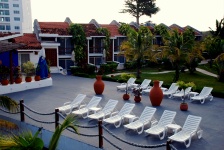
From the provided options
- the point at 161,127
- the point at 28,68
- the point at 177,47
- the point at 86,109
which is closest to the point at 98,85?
the point at 86,109

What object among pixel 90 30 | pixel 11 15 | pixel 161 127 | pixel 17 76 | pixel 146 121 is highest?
pixel 11 15

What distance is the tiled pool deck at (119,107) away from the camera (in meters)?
11.9

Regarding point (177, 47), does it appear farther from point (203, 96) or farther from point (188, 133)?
point (188, 133)

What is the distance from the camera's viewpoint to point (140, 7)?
52844 millimetres

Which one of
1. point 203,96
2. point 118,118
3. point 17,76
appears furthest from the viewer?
point 17,76

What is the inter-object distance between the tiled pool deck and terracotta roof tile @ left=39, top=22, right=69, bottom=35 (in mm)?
7264

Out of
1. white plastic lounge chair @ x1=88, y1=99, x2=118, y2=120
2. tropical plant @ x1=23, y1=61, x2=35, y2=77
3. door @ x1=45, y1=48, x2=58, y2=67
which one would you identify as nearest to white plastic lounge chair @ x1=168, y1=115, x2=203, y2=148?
white plastic lounge chair @ x1=88, y1=99, x2=118, y2=120

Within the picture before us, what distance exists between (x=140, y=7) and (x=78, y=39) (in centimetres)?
2200

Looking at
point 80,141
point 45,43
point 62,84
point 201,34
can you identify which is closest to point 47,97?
point 62,84

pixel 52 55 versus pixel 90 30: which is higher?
pixel 90 30

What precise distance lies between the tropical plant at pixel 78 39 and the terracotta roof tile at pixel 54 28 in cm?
91

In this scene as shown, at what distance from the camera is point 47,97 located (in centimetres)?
2016

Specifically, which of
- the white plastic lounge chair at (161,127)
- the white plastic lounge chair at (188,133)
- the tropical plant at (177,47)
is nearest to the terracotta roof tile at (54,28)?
the tropical plant at (177,47)

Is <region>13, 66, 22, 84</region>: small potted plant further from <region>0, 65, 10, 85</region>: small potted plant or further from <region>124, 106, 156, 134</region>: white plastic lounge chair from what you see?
<region>124, 106, 156, 134</region>: white plastic lounge chair
